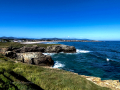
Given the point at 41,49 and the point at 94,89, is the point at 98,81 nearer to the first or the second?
the point at 94,89

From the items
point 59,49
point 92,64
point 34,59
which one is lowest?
point 92,64

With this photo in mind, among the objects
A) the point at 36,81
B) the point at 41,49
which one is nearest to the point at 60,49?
the point at 41,49

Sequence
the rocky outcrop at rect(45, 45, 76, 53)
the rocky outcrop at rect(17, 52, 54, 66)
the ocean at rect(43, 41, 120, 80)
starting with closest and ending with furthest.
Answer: the ocean at rect(43, 41, 120, 80), the rocky outcrop at rect(17, 52, 54, 66), the rocky outcrop at rect(45, 45, 76, 53)

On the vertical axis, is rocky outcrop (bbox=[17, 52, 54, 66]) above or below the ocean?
above

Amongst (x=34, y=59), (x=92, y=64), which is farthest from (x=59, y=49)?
(x=34, y=59)

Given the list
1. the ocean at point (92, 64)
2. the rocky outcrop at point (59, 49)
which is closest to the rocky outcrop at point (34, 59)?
the ocean at point (92, 64)

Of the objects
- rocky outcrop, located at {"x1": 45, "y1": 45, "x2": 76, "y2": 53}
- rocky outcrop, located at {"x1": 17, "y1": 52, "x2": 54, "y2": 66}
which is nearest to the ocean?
rocky outcrop, located at {"x1": 17, "y1": 52, "x2": 54, "y2": 66}

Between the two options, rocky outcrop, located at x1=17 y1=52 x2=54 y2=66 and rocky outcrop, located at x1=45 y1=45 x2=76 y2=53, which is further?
rocky outcrop, located at x1=45 y1=45 x2=76 y2=53

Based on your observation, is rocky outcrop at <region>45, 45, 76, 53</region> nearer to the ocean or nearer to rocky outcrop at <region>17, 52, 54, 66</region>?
the ocean

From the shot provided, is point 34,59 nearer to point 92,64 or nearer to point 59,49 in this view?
point 92,64

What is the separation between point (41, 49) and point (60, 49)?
15.7 m

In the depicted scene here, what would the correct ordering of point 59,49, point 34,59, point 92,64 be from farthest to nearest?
point 59,49, point 92,64, point 34,59

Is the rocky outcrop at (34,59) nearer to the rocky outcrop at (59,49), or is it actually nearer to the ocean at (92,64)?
the ocean at (92,64)

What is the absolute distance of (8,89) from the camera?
276 inches
